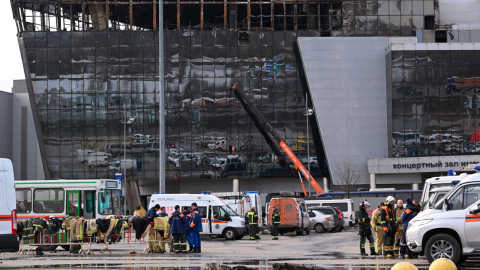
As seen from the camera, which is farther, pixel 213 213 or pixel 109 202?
pixel 213 213

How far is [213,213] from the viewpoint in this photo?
30.5m

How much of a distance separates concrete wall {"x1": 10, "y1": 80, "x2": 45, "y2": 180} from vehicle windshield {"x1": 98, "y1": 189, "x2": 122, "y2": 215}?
6419 centimetres

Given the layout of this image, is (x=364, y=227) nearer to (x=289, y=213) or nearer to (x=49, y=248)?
(x=49, y=248)

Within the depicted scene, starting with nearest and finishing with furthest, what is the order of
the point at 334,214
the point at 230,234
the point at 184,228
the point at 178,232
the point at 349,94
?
1. the point at 178,232
2. the point at 184,228
3. the point at 230,234
4. the point at 334,214
5. the point at 349,94

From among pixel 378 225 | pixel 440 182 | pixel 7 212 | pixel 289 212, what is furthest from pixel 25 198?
pixel 440 182

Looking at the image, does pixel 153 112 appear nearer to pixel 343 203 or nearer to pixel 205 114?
pixel 205 114

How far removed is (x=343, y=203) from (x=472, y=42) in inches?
1219

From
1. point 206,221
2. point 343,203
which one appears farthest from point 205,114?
point 206,221

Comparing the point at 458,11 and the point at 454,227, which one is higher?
the point at 458,11

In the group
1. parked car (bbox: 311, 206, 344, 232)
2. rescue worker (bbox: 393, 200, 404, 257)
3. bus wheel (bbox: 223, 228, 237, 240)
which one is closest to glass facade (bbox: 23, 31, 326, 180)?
parked car (bbox: 311, 206, 344, 232)

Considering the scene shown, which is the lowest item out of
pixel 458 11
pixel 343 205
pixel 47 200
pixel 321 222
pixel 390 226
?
pixel 321 222

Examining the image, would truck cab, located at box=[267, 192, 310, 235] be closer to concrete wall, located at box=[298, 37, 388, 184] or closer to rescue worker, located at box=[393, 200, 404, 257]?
rescue worker, located at box=[393, 200, 404, 257]

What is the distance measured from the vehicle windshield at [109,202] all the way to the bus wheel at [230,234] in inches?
195

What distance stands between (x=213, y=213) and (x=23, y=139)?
6571 centimetres
